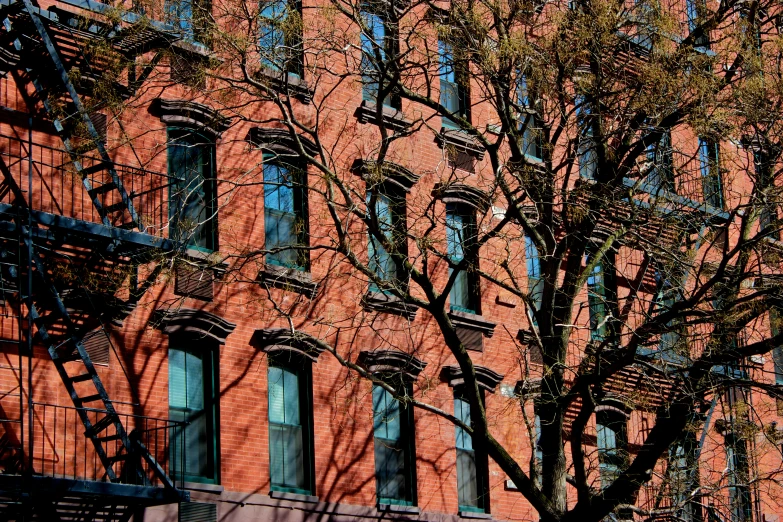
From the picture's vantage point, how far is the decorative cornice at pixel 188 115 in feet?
65.7

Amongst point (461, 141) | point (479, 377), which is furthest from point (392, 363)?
point (461, 141)

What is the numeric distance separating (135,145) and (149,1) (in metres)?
2.20

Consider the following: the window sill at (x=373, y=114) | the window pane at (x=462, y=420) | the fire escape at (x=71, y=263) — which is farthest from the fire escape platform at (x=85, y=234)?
the window pane at (x=462, y=420)

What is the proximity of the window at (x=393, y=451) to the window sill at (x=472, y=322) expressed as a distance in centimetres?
164

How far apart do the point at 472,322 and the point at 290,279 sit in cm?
418

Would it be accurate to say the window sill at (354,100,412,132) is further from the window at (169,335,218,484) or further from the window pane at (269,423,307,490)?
the window pane at (269,423,307,490)

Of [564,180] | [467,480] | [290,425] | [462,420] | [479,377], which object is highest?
[564,180]

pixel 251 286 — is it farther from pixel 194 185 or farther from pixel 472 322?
pixel 472 322

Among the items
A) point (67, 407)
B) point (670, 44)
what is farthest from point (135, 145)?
point (670, 44)

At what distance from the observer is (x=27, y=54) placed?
59.6 feet

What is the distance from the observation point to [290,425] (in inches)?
814

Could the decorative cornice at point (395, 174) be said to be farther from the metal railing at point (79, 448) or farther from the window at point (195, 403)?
the metal railing at point (79, 448)

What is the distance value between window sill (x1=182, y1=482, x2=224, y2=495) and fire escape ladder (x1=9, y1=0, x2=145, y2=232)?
12.1 feet

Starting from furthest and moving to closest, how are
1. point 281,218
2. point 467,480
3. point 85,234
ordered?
point 467,480 < point 281,218 < point 85,234
